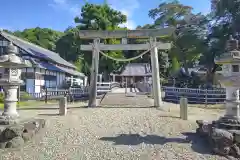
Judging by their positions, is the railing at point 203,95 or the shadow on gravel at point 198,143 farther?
the railing at point 203,95

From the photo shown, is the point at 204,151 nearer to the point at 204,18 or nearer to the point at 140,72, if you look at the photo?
the point at 204,18

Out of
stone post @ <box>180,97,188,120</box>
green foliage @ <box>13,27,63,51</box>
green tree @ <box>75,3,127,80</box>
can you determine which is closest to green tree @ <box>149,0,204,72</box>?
A: green tree @ <box>75,3,127,80</box>

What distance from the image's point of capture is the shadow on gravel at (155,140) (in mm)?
6350

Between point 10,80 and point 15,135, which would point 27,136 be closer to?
point 15,135

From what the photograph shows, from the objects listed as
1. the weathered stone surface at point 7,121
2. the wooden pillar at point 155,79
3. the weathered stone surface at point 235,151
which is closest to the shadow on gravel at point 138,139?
the weathered stone surface at point 235,151

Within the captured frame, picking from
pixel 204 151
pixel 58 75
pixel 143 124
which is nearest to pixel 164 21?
pixel 58 75

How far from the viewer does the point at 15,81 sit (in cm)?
718

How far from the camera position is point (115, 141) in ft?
21.7

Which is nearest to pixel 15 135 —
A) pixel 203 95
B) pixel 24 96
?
pixel 24 96

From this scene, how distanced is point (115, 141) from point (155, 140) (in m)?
1.19

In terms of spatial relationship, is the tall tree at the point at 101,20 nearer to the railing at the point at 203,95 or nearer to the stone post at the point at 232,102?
the railing at the point at 203,95

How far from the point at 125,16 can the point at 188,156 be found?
2266 cm

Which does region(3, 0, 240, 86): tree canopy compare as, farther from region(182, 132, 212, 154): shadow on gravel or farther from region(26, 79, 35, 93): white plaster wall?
region(182, 132, 212, 154): shadow on gravel

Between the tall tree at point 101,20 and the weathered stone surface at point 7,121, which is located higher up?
the tall tree at point 101,20
